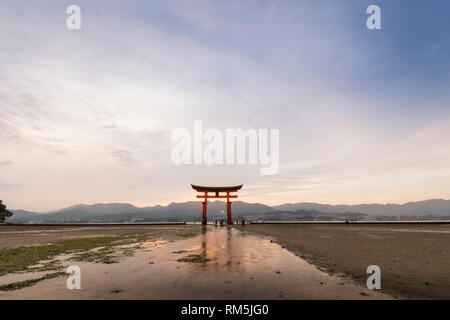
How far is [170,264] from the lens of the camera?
8789 millimetres

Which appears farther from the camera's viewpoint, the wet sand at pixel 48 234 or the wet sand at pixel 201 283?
the wet sand at pixel 48 234

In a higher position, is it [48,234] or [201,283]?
[201,283]

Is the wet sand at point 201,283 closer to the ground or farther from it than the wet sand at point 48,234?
farther from it

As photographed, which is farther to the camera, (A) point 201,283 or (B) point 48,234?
(B) point 48,234

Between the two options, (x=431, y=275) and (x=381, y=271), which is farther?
(x=381, y=271)

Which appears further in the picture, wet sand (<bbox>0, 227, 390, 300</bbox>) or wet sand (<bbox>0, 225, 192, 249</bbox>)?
wet sand (<bbox>0, 225, 192, 249</bbox>)

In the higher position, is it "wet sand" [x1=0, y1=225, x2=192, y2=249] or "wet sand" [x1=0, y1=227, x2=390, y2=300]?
"wet sand" [x1=0, y1=227, x2=390, y2=300]

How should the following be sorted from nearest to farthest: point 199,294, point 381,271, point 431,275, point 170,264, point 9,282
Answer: point 199,294 → point 9,282 → point 431,275 → point 381,271 → point 170,264
